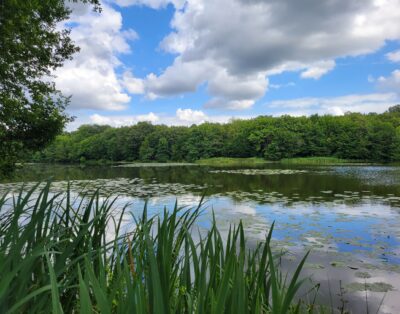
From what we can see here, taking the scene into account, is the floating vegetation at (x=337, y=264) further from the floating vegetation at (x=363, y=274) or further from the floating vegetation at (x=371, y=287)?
the floating vegetation at (x=371, y=287)

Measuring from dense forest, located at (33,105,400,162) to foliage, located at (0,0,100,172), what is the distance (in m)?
64.3

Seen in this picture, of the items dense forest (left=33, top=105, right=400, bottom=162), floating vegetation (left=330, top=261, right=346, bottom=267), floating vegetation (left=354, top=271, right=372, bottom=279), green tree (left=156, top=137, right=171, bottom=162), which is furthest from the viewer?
green tree (left=156, top=137, right=171, bottom=162)

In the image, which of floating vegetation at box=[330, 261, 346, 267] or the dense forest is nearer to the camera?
floating vegetation at box=[330, 261, 346, 267]

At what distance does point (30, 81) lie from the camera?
9.00 metres

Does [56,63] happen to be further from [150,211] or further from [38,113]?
[150,211]

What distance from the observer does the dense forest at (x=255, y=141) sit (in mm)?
65750

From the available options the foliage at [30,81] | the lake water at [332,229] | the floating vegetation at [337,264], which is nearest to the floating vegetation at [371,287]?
A: the lake water at [332,229]

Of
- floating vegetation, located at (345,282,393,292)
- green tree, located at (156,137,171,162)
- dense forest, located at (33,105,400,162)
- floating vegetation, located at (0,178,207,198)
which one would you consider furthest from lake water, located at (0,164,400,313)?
green tree, located at (156,137,171,162)

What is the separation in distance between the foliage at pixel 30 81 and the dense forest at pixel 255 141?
64261mm

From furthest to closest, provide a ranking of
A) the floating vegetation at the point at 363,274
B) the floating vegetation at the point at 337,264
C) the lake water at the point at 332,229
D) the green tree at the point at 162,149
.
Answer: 1. the green tree at the point at 162,149
2. the floating vegetation at the point at 337,264
3. the floating vegetation at the point at 363,274
4. the lake water at the point at 332,229

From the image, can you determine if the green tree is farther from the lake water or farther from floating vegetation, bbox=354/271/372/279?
floating vegetation, bbox=354/271/372/279

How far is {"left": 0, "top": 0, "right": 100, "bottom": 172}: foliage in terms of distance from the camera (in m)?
7.30

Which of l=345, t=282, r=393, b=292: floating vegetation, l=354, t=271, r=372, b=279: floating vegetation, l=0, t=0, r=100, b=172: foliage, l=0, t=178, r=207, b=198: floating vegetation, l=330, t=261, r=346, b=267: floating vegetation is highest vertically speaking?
l=0, t=0, r=100, b=172: foliage

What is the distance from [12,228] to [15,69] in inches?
340
